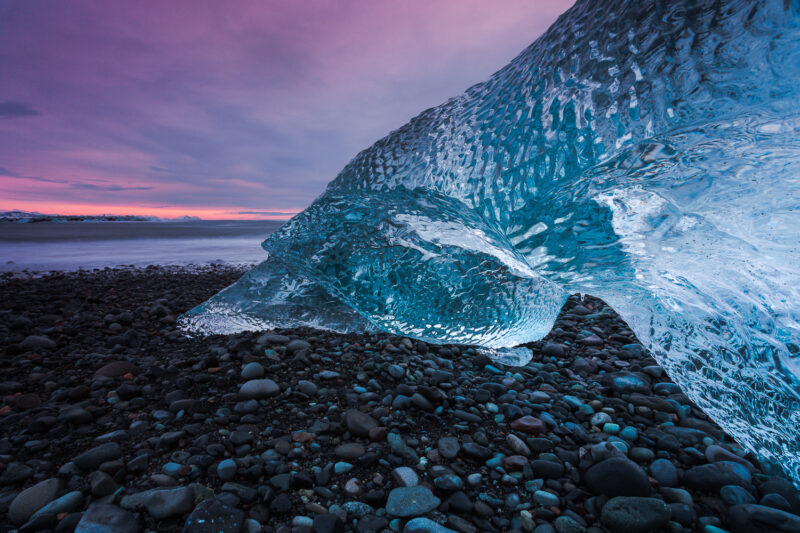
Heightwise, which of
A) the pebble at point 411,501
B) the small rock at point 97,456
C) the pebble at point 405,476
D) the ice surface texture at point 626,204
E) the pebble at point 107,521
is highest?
the ice surface texture at point 626,204

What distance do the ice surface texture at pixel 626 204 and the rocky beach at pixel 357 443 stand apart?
49cm

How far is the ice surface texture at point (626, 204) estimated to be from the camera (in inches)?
56.5

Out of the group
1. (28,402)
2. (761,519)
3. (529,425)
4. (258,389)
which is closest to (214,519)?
(258,389)

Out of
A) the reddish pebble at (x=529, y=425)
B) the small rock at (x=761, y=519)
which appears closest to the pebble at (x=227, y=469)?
the reddish pebble at (x=529, y=425)

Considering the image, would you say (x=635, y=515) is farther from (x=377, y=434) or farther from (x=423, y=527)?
(x=377, y=434)

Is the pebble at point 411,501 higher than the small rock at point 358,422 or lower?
lower

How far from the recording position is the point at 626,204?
1.73 metres

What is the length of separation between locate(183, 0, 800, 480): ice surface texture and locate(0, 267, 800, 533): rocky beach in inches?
19.2

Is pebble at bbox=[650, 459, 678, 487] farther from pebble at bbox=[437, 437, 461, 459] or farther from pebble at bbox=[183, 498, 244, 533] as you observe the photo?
pebble at bbox=[183, 498, 244, 533]

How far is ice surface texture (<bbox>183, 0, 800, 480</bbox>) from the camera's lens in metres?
1.43

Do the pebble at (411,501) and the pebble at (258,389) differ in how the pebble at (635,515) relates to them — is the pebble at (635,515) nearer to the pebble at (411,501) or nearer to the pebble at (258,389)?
the pebble at (411,501)

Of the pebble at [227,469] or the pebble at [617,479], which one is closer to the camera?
the pebble at [617,479]

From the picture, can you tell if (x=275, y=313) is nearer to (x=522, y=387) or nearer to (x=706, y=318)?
(x=522, y=387)

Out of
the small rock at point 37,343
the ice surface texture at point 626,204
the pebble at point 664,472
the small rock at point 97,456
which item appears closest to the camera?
the ice surface texture at point 626,204
